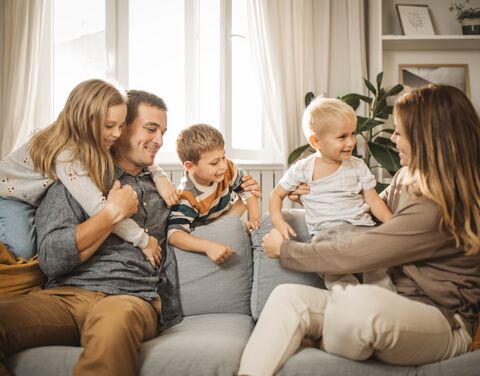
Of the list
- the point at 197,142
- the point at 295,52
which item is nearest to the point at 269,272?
the point at 197,142

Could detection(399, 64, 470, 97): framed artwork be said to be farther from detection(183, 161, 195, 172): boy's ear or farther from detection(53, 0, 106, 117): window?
detection(183, 161, 195, 172): boy's ear

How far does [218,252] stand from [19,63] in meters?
2.34

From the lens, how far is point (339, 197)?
2053 mm

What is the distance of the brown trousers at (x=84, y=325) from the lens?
153 centimetres

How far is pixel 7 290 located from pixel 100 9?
2451mm

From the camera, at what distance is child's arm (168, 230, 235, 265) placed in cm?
203

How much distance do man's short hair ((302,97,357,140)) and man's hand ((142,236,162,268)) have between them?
0.70m

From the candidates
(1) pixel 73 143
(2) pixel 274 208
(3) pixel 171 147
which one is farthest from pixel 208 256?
(3) pixel 171 147

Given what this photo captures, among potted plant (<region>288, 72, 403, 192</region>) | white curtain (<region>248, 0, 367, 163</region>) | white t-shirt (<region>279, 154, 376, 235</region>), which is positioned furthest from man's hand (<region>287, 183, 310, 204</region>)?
white curtain (<region>248, 0, 367, 163</region>)

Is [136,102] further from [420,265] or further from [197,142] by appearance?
[420,265]

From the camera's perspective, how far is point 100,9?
3.77 meters

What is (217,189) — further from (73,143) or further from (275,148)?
(275,148)

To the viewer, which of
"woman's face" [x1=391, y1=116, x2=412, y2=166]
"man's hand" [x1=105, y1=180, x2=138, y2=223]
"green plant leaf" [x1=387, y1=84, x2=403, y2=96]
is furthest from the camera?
"green plant leaf" [x1=387, y1=84, x2=403, y2=96]

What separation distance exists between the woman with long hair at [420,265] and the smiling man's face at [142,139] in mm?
742
